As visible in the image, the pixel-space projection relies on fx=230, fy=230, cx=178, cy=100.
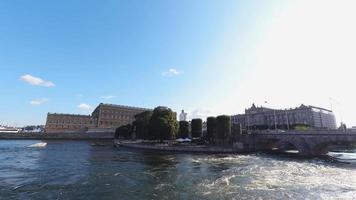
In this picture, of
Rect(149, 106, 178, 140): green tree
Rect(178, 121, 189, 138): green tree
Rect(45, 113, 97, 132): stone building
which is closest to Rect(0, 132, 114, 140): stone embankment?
Rect(45, 113, 97, 132): stone building

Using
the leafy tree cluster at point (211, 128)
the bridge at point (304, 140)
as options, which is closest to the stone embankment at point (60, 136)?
the leafy tree cluster at point (211, 128)

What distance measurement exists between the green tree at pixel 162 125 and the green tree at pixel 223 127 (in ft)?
54.5

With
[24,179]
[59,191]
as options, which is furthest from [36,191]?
[24,179]

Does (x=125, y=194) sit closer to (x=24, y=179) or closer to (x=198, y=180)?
(x=198, y=180)

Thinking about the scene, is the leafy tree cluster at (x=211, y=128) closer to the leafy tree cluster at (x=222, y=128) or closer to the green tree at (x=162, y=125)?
the leafy tree cluster at (x=222, y=128)

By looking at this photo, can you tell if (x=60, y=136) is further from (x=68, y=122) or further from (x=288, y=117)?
(x=288, y=117)

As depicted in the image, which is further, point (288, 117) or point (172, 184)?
point (288, 117)

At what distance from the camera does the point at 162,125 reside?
79125 mm

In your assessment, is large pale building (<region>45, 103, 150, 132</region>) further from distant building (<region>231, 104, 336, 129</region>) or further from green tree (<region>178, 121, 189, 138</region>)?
distant building (<region>231, 104, 336, 129</region>)

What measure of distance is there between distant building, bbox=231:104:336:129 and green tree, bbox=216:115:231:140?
229 feet

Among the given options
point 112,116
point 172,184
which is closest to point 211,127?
point 172,184

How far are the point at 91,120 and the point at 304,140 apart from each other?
16298 centimetres

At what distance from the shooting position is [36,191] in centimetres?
2259

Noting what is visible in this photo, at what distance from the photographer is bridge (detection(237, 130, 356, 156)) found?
171 feet
